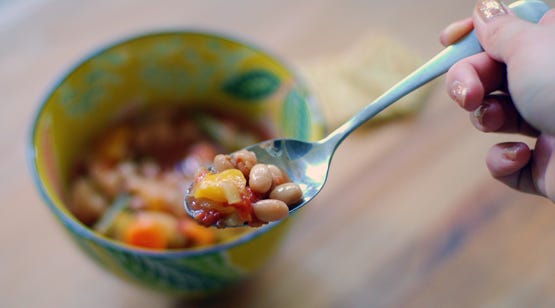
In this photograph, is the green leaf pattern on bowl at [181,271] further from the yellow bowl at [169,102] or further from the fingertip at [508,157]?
the fingertip at [508,157]

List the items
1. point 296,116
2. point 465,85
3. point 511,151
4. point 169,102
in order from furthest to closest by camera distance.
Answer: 1. point 169,102
2. point 296,116
3. point 511,151
4. point 465,85

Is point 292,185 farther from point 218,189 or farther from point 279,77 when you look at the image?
point 279,77

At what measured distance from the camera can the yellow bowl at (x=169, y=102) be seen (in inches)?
27.8

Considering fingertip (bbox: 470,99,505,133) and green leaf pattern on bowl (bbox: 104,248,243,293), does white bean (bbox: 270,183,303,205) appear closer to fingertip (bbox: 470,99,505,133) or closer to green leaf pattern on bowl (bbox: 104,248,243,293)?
green leaf pattern on bowl (bbox: 104,248,243,293)

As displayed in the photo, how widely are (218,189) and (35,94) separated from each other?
1.97ft

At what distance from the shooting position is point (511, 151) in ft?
2.35

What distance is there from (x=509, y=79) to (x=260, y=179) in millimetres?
283

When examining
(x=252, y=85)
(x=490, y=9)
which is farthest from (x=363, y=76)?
(x=490, y=9)

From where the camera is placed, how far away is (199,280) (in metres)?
0.75

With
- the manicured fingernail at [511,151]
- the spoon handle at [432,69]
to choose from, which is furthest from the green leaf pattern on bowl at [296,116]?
the manicured fingernail at [511,151]

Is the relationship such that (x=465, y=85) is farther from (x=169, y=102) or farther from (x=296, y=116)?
(x=169, y=102)

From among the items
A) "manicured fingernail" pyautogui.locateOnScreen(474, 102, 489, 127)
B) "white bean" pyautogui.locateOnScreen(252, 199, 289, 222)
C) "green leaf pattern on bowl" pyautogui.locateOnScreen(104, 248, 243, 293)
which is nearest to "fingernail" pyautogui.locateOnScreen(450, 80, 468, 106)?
"manicured fingernail" pyautogui.locateOnScreen(474, 102, 489, 127)

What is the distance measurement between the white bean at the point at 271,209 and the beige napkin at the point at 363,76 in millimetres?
423

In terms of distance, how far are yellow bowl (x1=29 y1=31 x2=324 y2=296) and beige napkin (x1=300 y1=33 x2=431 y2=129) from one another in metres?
0.16
